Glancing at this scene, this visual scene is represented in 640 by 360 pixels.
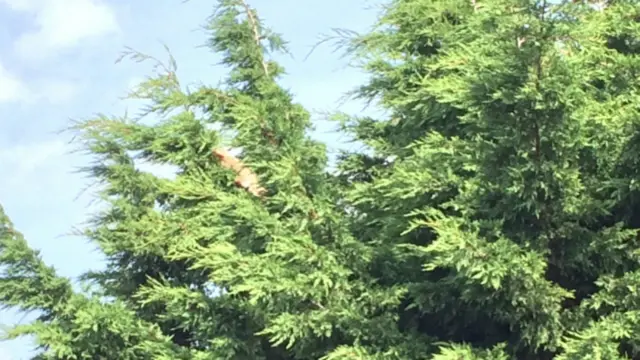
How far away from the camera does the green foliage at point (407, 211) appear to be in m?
5.03

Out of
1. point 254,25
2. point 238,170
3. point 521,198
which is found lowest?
point 521,198

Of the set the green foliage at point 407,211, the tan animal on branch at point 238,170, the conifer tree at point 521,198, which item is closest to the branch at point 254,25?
the green foliage at point 407,211

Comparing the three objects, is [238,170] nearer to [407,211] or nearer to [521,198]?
[407,211]

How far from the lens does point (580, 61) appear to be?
5508 millimetres

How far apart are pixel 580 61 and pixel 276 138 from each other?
2235 millimetres

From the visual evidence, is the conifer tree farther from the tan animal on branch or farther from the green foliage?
the tan animal on branch

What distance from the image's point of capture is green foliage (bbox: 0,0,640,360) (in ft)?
16.5

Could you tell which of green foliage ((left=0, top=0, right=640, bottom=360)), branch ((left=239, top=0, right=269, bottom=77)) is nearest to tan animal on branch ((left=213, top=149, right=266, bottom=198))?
green foliage ((left=0, top=0, right=640, bottom=360))

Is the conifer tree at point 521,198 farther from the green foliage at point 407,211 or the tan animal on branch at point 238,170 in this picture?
the tan animal on branch at point 238,170

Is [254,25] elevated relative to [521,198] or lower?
elevated

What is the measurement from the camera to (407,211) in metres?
5.98

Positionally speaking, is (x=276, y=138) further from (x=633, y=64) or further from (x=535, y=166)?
(x=633, y=64)

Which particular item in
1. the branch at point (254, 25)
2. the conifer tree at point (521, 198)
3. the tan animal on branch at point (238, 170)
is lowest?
the conifer tree at point (521, 198)

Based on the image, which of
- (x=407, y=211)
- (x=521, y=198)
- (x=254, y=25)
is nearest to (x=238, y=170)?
(x=254, y=25)
